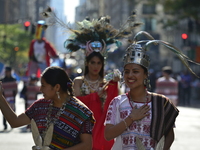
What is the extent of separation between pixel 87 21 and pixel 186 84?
19.7 m

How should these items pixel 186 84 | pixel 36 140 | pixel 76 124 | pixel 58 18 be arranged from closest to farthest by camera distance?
1. pixel 36 140
2. pixel 76 124
3. pixel 58 18
4. pixel 186 84

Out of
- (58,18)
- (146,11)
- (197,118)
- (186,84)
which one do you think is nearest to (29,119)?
(58,18)

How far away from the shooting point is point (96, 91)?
7121 mm

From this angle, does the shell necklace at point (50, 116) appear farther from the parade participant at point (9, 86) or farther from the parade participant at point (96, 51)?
the parade participant at point (9, 86)

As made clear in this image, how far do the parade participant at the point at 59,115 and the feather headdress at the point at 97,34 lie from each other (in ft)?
8.98

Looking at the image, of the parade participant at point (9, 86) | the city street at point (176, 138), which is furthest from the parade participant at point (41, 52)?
the city street at point (176, 138)

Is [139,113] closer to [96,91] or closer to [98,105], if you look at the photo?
[98,105]

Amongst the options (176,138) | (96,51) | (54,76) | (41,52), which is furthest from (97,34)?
(41,52)

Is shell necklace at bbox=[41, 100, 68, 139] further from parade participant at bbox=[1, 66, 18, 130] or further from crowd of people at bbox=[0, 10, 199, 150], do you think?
parade participant at bbox=[1, 66, 18, 130]

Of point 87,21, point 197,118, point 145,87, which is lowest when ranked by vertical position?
point 197,118

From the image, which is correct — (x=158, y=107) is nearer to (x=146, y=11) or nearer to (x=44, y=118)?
(x=44, y=118)

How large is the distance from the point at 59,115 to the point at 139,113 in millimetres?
662

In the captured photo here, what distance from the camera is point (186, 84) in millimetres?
26516

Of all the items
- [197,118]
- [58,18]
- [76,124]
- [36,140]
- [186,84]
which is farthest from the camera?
[186,84]
